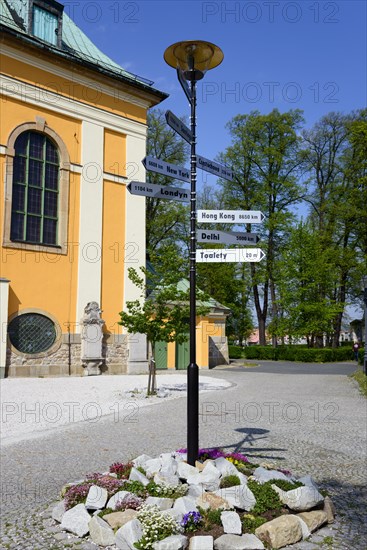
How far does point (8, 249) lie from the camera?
20.9 metres

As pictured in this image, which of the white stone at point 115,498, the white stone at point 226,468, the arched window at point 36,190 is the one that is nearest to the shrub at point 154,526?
the white stone at point 115,498

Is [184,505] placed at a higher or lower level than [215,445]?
higher

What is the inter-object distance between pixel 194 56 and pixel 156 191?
1527 mm

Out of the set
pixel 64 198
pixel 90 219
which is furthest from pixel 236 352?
pixel 64 198

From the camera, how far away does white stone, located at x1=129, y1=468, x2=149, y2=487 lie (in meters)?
5.32

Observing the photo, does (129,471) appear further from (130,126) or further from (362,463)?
(130,126)

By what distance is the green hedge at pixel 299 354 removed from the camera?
36938mm

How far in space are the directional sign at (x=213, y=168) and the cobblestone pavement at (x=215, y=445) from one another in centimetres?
377

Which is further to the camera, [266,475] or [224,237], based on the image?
[224,237]

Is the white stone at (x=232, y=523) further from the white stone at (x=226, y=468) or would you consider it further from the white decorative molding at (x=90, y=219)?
the white decorative molding at (x=90, y=219)

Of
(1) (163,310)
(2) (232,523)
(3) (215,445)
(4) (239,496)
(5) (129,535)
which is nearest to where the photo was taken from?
(5) (129,535)

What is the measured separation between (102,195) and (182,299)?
32.8 ft

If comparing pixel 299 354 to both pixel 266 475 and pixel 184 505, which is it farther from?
pixel 184 505

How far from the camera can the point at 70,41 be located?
25719mm
